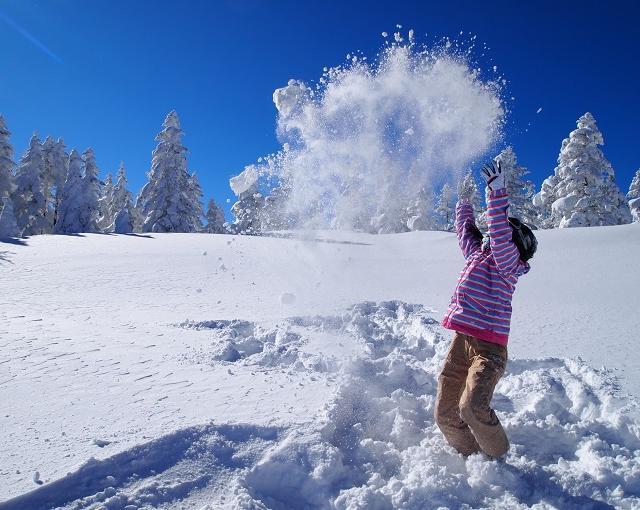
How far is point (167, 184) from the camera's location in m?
35.4

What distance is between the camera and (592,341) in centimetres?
526

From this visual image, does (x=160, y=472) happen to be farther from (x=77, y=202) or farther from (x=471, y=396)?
(x=77, y=202)

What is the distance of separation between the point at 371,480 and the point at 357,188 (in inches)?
504

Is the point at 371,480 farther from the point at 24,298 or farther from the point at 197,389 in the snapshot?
the point at 24,298

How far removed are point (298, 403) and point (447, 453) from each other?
1323 mm

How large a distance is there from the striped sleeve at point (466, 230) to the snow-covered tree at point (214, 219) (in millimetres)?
52499

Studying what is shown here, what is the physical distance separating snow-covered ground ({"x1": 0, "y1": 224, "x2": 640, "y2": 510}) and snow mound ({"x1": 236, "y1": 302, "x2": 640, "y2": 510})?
0.01m

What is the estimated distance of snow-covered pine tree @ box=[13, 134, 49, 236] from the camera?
35844 millimetres

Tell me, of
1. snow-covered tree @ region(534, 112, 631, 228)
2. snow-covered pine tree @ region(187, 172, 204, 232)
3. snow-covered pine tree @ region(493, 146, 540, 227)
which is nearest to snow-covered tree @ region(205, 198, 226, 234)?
snow-covered pine tree @ region(187, 172, 204, 232)

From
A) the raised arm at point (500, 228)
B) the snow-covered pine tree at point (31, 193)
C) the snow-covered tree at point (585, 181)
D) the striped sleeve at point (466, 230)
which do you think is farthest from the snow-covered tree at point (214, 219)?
the raised arm at point (500, 228)

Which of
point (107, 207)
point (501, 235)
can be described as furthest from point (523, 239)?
point (107, 207)

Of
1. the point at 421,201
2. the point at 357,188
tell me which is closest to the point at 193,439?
the point at 357,188

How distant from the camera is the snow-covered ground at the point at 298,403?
2.78 meters

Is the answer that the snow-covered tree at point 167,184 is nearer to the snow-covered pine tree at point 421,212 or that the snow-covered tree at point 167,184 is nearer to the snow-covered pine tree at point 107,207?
the snow-covered pine tree at point 107,207
